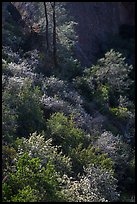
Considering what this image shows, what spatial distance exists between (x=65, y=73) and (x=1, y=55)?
491cm

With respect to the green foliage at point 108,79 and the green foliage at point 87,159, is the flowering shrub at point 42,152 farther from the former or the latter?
the green foliage at point 108,79

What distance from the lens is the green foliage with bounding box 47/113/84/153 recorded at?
54.0ft

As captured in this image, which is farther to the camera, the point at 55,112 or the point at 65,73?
the point at 65,73

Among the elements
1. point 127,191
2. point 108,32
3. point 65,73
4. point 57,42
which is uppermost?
point 108,32

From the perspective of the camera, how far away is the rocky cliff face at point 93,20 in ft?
86.8

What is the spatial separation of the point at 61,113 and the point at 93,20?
46.4ft

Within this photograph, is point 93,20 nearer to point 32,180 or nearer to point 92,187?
point 92,187

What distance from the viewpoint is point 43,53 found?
2281cm

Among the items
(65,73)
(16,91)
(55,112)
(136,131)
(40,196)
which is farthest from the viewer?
(65,73)

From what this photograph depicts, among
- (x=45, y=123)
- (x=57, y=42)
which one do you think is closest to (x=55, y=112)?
(x=45, y=123)

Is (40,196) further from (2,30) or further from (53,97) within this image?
(2,30)

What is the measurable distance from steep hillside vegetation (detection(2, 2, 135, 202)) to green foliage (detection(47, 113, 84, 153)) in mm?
36

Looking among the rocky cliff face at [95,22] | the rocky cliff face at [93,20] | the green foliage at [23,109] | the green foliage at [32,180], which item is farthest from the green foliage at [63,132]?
the rocky cliff face at [95,22]

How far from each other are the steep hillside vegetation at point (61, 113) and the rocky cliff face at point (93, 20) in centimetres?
13
